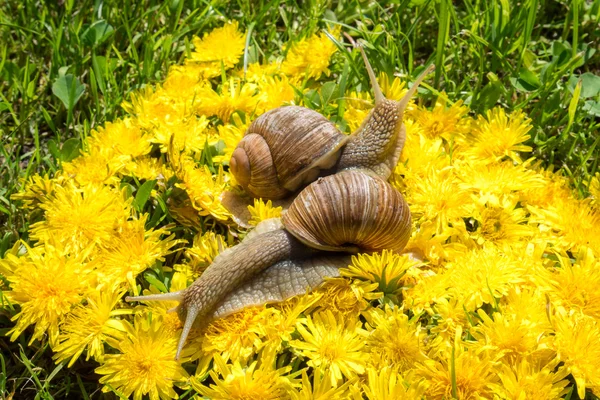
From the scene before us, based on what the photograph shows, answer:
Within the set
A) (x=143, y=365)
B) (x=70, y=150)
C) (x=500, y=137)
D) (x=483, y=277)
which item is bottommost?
(x=143, y=365)

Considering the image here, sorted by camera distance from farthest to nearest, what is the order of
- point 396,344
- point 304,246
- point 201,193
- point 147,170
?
1. point 147,170
2. point 201,193
3. point 304,246
4. point 396,344

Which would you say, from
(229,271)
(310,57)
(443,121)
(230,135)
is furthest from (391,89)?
(229,271)

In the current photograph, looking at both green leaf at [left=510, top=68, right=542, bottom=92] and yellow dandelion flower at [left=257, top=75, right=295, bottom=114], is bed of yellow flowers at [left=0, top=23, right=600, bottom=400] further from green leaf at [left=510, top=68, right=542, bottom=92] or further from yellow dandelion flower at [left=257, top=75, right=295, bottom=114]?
green leaf at [left=510, top=68, right=542, bottom=92]

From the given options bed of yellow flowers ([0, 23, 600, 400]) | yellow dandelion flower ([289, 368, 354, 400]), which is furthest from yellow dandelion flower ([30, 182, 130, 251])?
yellow dandelion flower ([289, 368, 354, 400])

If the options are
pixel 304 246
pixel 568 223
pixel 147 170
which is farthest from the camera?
pixel 147 170

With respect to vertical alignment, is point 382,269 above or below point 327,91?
below

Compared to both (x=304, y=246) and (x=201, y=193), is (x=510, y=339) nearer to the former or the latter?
(x=304, y=246)

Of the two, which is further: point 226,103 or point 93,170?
point 226,103

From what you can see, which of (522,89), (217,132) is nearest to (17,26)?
(217,132)
